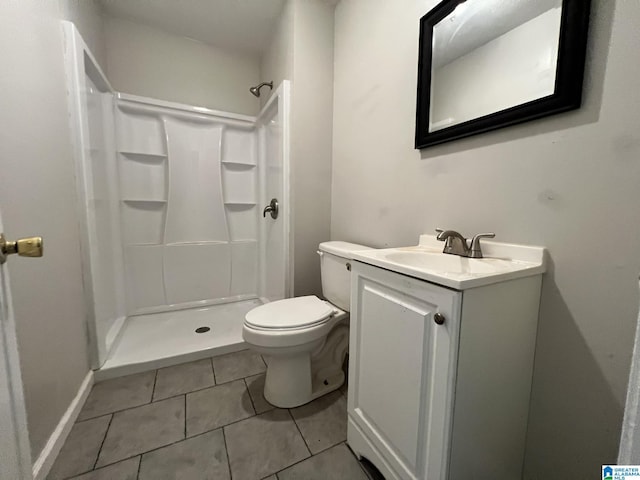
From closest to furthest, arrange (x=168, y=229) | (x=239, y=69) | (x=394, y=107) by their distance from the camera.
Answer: (x=394, y=107), (x=168, y=229), (x=239, y=69)

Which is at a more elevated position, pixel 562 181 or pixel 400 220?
pixel 562 181

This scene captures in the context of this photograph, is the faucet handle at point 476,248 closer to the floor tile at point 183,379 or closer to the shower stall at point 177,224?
the shower stall at point 177,224

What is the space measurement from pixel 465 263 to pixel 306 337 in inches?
27.9

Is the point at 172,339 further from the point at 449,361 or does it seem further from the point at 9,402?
the point at 449,361

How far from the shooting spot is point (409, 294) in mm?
719

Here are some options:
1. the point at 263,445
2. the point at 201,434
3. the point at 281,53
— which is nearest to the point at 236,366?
the point at 201,434

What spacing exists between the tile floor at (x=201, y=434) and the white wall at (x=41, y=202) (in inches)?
6.6

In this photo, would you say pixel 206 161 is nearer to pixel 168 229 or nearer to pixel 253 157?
pixel 253 157

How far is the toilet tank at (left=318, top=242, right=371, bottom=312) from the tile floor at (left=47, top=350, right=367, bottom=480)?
19.2 inches

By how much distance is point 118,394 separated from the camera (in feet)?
4.16

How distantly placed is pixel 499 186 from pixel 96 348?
79.1 inches

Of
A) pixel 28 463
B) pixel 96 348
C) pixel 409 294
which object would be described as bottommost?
pixel 96 348

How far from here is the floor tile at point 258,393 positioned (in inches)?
47.2

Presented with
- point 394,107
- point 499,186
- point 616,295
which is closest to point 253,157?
point 394,107
